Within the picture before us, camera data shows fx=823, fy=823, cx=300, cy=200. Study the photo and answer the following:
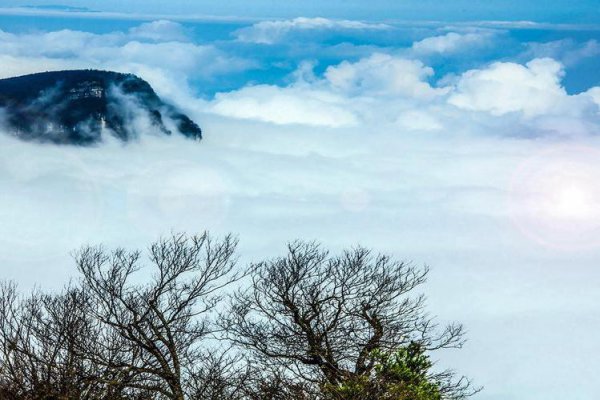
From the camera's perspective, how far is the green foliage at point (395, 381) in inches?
1196

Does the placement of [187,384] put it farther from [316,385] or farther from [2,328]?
[2,328]

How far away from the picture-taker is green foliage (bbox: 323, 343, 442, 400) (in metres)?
30.4

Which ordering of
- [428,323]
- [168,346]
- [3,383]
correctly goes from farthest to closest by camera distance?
1. [428,323]
2. [168,346]
3. [3,383]

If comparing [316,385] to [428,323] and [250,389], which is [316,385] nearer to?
[250,389]

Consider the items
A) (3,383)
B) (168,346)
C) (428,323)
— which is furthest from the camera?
(428,323)

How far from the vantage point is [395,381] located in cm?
3284

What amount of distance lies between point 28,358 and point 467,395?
62.9 ft

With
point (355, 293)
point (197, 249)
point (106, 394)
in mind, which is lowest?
point (106, 394)

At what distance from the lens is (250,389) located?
113ft

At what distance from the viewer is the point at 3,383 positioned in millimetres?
32188

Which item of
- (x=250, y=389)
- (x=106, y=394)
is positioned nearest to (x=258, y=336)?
(x=250, y=389)

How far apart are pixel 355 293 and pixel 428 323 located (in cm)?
360

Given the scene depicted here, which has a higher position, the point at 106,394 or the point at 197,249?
the point at 197,249

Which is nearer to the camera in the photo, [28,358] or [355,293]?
[28,358]
